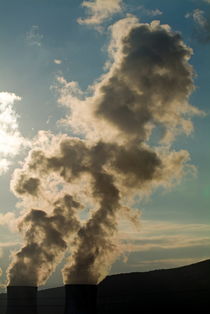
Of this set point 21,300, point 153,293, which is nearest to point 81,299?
point 21,300

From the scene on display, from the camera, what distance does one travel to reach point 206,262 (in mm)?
37781

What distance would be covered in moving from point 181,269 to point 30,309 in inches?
860

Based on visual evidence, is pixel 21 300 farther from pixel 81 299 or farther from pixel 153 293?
pixel 153 293

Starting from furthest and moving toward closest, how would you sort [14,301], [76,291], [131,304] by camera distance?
[131,304], [14,301], [76,291]

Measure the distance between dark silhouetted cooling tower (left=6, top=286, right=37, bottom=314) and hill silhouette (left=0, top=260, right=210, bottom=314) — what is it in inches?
336

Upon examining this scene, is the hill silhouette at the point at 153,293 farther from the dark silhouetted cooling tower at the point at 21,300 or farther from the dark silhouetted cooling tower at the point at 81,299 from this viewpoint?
the dark silhouetted cooling tower at the point at 81,299

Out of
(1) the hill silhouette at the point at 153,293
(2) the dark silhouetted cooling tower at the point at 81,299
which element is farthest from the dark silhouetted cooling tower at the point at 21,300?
(1) the hill silhouette at the point at 153,293

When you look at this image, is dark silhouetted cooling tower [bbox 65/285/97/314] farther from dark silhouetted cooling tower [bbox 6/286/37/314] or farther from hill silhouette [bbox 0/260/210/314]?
hill silhouette [bbox 0/260/210/314]

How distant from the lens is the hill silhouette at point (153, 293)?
27.0 m

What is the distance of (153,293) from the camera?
31750 millimetres

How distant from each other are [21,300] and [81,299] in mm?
6035

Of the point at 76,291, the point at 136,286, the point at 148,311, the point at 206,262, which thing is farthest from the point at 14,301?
the point at 206,262

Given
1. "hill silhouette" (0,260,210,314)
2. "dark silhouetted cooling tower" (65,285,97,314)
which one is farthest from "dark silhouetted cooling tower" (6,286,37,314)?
"hill silhouette" (0,260,210,314)

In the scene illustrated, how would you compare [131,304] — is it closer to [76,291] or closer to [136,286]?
[136,286]
